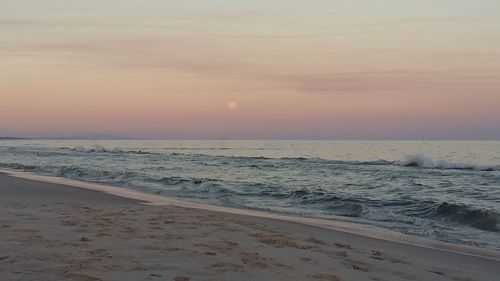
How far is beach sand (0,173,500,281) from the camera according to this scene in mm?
5039

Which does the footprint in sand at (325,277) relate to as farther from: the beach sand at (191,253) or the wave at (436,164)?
the wave at (436,164)

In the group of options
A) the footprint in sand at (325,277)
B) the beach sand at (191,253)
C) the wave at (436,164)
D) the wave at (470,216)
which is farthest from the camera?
the wave at (436,164)

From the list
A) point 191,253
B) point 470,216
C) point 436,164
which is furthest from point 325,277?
point 436,164

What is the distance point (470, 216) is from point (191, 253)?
934 centimetres

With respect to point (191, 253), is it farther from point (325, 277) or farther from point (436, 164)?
point (436, 164)

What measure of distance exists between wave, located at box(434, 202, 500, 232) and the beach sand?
3.51 m

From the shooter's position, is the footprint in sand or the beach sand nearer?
the beach sand

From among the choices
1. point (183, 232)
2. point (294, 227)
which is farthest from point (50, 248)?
point (294, 227)

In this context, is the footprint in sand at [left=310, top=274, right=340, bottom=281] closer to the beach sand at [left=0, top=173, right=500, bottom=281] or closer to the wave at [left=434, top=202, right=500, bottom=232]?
the beach sand at [left=0, top=173, right=500, bottom=281]

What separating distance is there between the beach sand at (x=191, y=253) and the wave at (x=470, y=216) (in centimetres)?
351

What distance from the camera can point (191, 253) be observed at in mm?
5855

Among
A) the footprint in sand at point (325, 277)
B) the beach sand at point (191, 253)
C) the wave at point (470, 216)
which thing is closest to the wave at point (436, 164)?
the wave at point (470, 216)

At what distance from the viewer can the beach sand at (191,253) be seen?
198 inches

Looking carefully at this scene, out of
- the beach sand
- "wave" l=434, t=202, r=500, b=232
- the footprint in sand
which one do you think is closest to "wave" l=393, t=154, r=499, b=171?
"wave" l=434, t=202, r=500, b=232
